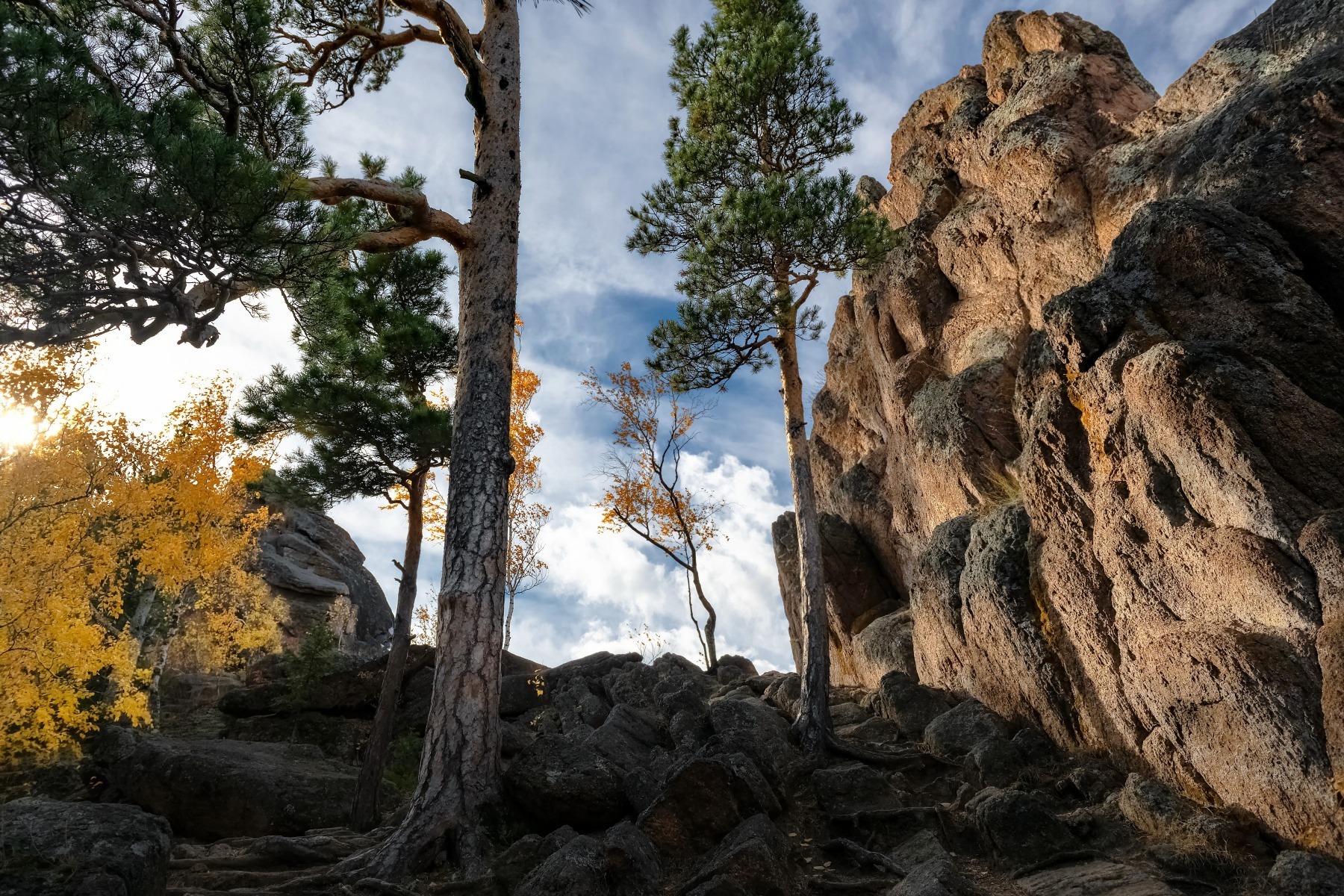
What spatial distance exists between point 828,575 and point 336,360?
13948 mm

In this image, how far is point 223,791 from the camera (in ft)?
38.1

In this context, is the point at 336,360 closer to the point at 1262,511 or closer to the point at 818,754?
the point at 818,754

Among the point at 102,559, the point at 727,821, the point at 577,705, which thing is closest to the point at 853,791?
the point at 727,821

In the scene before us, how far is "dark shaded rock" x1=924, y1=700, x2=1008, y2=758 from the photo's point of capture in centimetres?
1107

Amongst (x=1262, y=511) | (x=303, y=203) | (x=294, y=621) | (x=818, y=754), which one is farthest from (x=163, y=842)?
Answer: (x=294, y=621)

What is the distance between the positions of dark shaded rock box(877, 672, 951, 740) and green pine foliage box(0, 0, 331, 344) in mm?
12140

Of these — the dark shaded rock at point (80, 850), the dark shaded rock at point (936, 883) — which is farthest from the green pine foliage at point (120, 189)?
the dark shaded rock at point (936, 883)

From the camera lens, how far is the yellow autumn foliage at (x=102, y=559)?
14203 millimetres

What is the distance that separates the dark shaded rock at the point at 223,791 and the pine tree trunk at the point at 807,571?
8272mm

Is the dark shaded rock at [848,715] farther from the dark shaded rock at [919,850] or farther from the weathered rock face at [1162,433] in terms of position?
the dark shaded rock at [919,850]

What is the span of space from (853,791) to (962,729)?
279cm

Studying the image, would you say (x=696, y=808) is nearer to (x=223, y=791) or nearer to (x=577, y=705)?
(x=223, y=791)

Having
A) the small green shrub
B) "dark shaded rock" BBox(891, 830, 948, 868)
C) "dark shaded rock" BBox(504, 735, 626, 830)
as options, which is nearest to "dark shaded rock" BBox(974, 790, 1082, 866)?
"dark shaded rock" BBox(891, 830, 948, 868)

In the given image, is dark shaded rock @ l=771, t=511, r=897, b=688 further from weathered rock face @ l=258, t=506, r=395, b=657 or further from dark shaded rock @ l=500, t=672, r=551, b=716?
weathered rock face @ l=258, t=506, r=395, b=657
